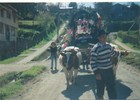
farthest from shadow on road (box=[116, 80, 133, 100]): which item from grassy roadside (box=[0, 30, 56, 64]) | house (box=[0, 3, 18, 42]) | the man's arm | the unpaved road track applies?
house (box=[0, 3, 18, 42])

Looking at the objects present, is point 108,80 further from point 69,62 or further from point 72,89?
point 69,62

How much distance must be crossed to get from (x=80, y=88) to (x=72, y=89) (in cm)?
30

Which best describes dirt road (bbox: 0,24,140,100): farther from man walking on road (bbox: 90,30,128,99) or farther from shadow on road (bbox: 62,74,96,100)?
man walking on road (bbox: 90,30,128,99)

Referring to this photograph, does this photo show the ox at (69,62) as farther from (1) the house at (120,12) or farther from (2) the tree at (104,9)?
(1) the house at (120,12)

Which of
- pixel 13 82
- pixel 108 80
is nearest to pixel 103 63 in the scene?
pixel 108 80

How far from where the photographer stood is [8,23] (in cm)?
4175

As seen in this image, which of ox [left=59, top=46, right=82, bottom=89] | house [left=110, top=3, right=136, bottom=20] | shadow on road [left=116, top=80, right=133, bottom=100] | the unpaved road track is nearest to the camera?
shadow on road [left=116, top=80, right=133, bottom=100]

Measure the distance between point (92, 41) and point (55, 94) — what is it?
22.7 ft

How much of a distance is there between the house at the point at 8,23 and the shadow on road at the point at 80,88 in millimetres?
22284

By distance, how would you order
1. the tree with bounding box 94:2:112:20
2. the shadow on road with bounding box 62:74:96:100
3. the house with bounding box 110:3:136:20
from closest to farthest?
the shadow on road with bounding box 62:74:96:100 → the tree with bounding box 94:2:112:20 → the house with bounding box 110:3:136:20

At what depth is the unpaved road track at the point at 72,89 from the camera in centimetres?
1173

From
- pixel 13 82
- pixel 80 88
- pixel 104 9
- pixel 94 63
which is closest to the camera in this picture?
pixel 94 63

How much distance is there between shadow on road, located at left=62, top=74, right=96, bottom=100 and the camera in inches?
471

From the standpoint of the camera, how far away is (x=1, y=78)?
17.0 m
